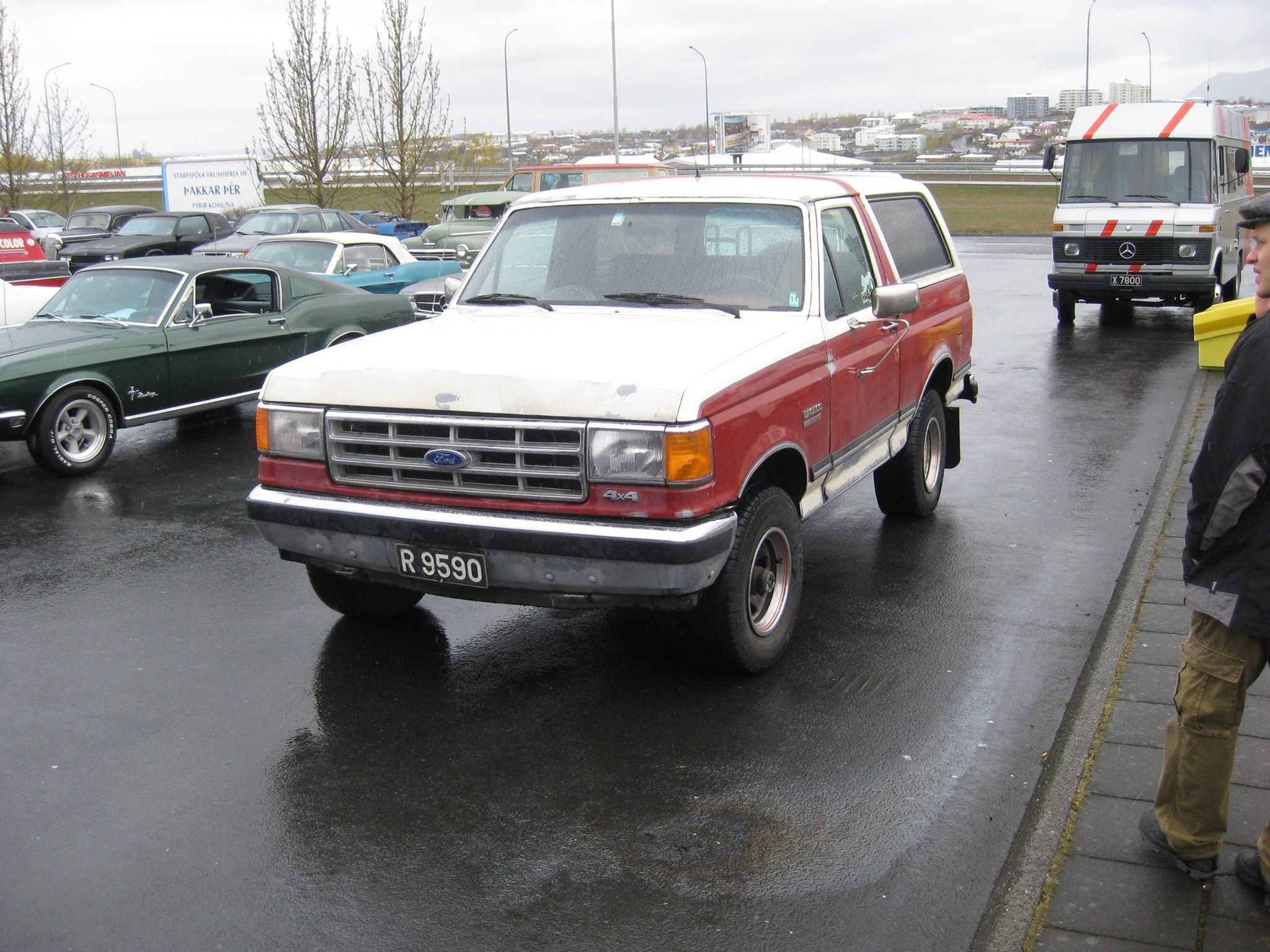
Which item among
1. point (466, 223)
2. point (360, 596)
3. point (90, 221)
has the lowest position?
point (360, 596)

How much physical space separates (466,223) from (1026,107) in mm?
161171

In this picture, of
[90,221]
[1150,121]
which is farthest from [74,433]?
[90,221]

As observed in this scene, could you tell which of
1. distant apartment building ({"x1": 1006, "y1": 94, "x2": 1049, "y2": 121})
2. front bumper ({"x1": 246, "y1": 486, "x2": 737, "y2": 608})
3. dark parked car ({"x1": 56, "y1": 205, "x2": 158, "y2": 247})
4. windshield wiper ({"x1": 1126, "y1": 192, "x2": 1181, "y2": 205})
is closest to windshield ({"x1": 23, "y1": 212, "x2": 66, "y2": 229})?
dark parked car ({"x1": 56, "y1": 205, "x2": 158, "y2": 247})

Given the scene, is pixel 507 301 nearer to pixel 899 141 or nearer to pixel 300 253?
pixel 300 253

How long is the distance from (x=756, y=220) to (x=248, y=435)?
20.4 ft

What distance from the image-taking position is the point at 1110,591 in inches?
240

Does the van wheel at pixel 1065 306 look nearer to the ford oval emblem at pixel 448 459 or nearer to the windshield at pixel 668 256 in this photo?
the windshield at pixel 668 256

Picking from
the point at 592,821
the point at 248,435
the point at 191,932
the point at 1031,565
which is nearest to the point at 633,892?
the point at 592,821

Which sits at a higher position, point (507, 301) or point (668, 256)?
point (668, 256)

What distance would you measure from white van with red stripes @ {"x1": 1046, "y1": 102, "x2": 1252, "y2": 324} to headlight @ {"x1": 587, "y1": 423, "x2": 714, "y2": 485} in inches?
499

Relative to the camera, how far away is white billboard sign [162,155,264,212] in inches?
1607

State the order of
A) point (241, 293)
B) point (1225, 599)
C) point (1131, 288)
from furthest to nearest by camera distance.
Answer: point (1131, 288), point (241, 293), point (1225, 599)

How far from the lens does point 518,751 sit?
4441 millimetres

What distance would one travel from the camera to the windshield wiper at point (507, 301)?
5.70 metres
